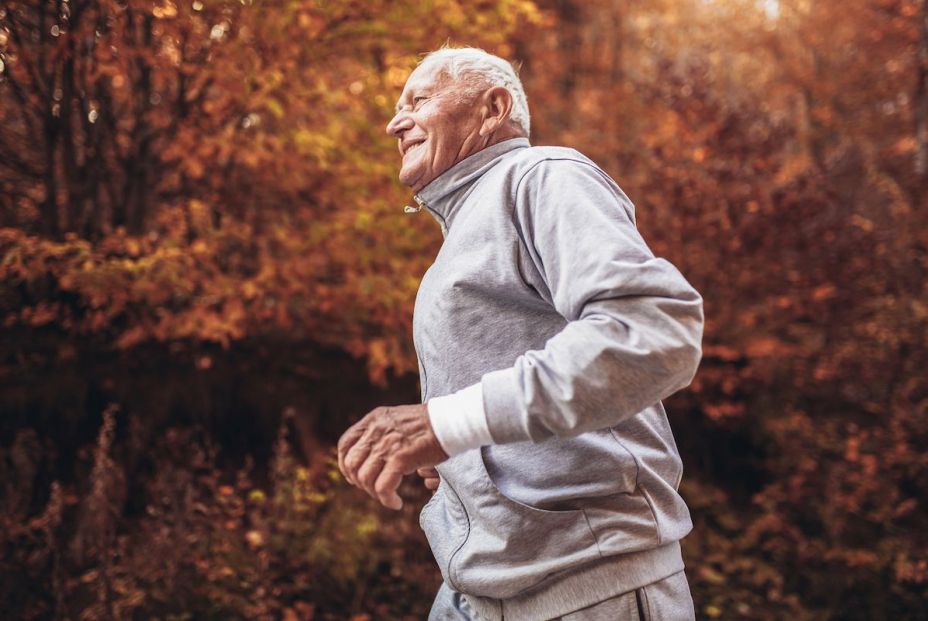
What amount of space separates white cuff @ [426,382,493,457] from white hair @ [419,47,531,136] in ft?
2.25

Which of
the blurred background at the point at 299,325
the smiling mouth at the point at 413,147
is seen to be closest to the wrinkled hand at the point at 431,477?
the smiling mouth at the point at 413,147

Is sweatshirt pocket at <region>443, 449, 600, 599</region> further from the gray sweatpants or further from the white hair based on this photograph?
the white hair

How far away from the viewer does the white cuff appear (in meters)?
1.14

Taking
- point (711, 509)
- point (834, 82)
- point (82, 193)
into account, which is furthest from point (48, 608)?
point (834, 82)

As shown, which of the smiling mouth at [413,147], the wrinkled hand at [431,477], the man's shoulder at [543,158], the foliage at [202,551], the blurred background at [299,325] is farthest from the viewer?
the blurred background at [299,325]

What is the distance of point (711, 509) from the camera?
663 centimetres

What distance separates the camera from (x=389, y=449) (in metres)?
1.19

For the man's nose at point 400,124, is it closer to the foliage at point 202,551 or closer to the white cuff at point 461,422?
the white cuff at point 461,422

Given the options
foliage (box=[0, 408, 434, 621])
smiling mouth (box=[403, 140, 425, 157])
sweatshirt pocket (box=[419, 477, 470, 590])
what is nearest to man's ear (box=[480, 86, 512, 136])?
smiling mouth (box=[403, 140, 425, 157])

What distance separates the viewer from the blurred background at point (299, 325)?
4254mm

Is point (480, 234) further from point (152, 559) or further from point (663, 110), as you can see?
point (663, 110)

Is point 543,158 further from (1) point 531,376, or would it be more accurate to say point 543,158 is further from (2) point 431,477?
(2) point 431,477

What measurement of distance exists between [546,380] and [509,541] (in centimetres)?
45

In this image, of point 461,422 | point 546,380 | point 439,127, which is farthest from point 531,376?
point 439,127
